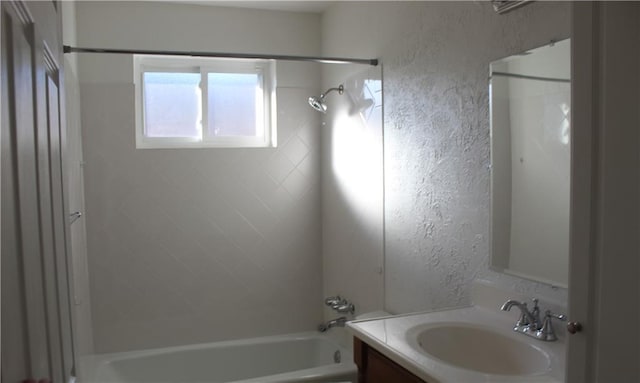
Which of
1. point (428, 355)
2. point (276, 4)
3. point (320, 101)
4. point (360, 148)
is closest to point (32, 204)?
point (428, 355)

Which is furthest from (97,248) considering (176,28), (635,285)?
(635,285)

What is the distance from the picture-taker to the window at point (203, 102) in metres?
3.35

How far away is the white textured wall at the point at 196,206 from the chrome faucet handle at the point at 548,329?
2082mm

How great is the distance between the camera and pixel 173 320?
3.32 m

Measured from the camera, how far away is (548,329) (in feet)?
5.34

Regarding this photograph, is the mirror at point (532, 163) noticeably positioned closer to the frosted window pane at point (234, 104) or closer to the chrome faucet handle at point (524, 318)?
the chrome faucet handle at point (524, 318)

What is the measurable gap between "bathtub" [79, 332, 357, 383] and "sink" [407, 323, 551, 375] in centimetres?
127

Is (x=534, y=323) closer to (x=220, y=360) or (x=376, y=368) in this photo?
(x=376, y=368)

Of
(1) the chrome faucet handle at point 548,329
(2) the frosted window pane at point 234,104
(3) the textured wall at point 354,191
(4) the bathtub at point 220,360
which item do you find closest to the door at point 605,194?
(1) the chrome faucet handle at point 548,329

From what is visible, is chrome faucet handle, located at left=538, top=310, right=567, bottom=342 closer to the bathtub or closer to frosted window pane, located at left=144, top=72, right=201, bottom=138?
the bathtub

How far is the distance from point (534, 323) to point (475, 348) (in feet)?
0.73

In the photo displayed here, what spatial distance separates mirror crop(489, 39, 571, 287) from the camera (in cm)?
165

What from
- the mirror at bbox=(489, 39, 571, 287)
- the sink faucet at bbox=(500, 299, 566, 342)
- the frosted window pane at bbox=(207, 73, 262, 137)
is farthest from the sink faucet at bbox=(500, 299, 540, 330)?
the frosted window pane at bbox=(207, 73, 262, 137)

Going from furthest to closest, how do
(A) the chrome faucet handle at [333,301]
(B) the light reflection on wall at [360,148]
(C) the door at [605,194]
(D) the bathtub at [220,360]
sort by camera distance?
(A) the chrome faucet handle at [333,301]
(D) the bathtub at [220,360]
(B) the light reflection on wall at [360,148]
(C) the door at [605,194]
